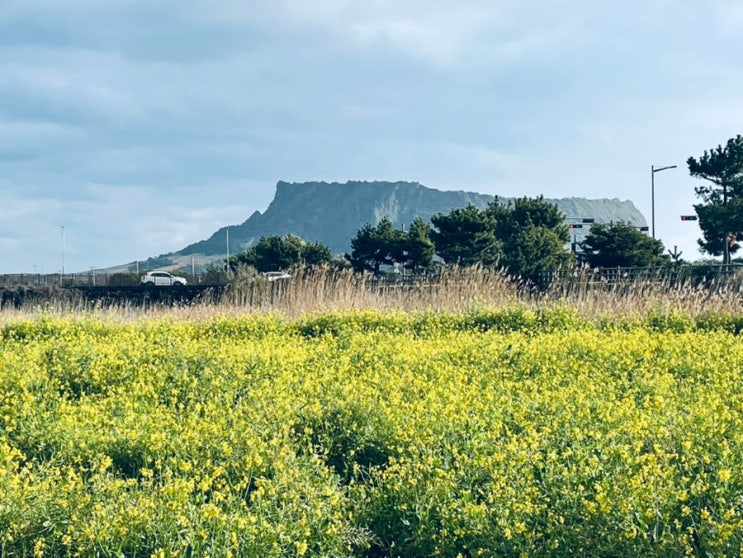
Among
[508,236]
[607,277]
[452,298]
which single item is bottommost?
[452,298]

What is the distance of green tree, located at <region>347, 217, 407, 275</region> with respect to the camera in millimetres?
38344

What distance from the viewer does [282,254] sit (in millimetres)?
39000

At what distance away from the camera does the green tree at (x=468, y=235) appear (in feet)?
117

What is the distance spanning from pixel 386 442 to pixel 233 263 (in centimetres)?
3620

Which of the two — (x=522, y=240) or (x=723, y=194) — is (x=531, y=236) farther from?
(x=723, y=194)

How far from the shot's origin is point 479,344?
8.96 metres

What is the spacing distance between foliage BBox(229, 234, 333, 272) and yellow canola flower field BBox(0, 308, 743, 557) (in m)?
30.4

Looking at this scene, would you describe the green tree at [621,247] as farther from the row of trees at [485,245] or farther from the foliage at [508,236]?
the foliage at [508,236]

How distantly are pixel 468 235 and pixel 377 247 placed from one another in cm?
524

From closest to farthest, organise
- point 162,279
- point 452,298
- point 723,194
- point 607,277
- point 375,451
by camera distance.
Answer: point 375,451 < point 452,298 < point 607,277 < point 723,194 < point 162,279

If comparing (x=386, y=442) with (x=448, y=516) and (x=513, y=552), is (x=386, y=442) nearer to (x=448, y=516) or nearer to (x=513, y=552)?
(x=448, y=516)

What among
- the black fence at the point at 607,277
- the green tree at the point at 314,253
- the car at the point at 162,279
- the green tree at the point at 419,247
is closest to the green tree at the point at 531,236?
the green tree at the point at 419,247

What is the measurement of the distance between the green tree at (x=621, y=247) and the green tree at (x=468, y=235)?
5.05 m

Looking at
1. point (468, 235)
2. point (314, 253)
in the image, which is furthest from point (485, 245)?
point (314, 253)
